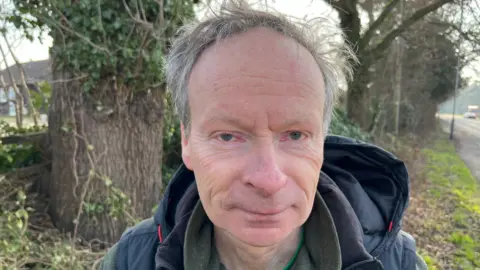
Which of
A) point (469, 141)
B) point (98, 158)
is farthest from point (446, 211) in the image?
point (98, 158)

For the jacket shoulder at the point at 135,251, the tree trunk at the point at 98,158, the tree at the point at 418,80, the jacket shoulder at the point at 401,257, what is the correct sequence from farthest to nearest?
the tree at the point at 418,80, the tree trunk at the point at 98,158, the jacket shoulder at the point at 135,251, the jacket shoulder at the point at 401,257

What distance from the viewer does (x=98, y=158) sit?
405 cm

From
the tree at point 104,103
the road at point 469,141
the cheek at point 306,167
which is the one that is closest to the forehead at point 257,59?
the cheek at point 306,167

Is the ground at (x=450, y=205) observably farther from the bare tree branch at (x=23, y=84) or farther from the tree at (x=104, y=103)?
the bare tree branch at (x=23, y=84)

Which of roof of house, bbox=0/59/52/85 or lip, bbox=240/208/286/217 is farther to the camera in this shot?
roof of house, bbox=0/59/52/85

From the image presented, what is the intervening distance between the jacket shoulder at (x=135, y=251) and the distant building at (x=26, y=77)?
2.94 meters

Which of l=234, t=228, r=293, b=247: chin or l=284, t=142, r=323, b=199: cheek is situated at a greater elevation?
l=284, t=142, r=323, b=199: cheek

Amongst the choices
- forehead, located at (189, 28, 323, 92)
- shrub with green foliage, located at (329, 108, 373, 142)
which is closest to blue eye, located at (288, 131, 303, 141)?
forehead, located at (189, 28, 323, 92)

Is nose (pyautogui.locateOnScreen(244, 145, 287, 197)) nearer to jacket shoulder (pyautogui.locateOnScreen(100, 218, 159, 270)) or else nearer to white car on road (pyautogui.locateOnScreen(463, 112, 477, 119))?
jacket shoulder (pyautogui.locateOnScreen(100, 218, 159, 270))

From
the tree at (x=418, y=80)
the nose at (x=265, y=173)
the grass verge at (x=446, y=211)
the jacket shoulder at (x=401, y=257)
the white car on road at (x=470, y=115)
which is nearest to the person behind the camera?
the nose at (x=265, y=173)

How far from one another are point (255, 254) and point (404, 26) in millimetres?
7464

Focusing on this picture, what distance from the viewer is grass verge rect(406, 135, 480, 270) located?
188 inches

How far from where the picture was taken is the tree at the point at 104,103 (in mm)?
3738

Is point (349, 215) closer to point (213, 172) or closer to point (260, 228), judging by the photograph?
point (260, 228)
